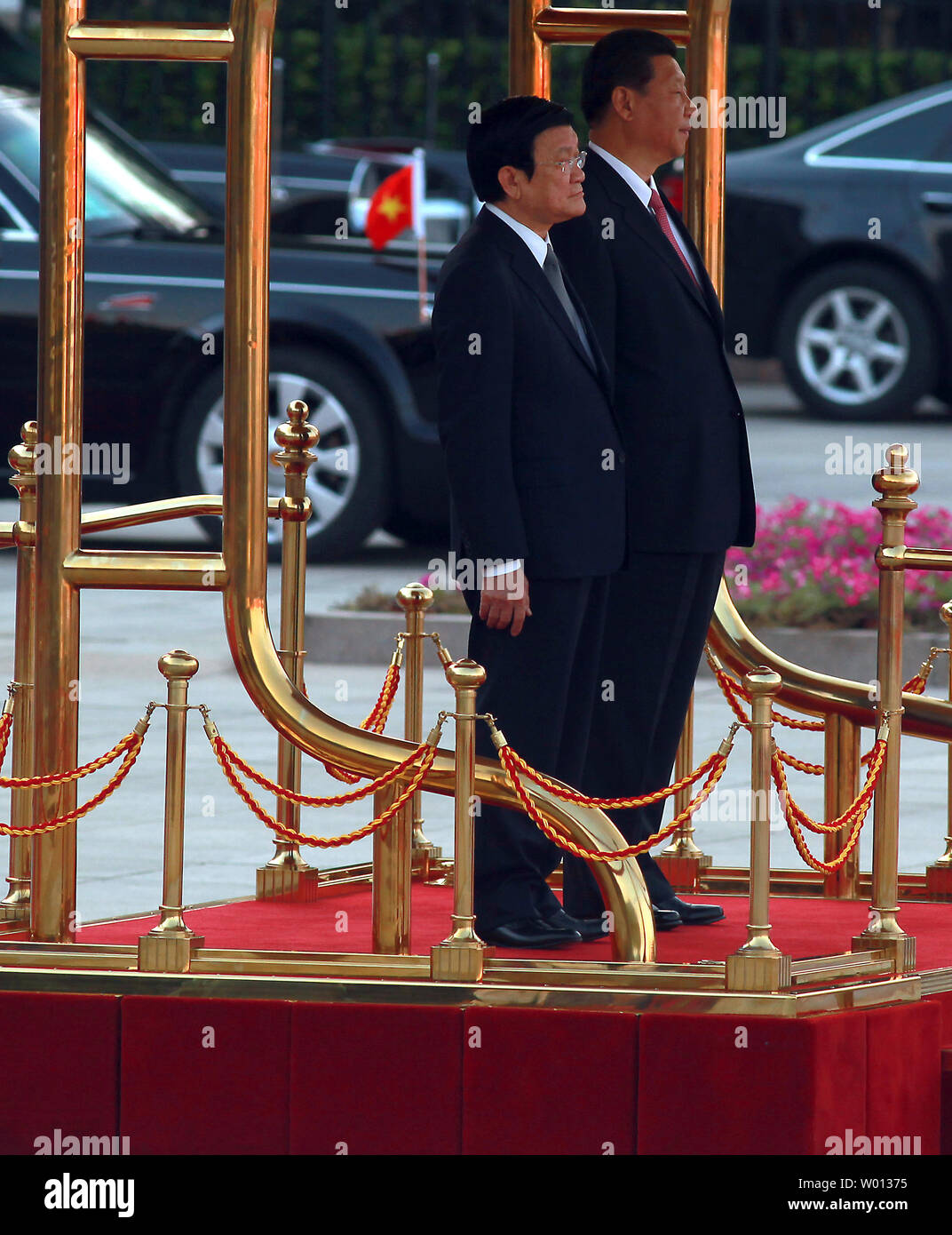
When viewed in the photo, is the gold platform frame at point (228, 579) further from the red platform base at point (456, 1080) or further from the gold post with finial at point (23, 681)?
the gold post with finial at point (23, 681)

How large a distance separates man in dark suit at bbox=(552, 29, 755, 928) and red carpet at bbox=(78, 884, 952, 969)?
0.22 metres

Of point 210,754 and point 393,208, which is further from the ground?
point 393,208

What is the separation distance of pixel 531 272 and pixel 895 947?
152cm

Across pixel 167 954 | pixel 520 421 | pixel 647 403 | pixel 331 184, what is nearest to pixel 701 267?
A: pixel 647 403

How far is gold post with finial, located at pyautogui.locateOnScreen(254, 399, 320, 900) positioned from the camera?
6574mm

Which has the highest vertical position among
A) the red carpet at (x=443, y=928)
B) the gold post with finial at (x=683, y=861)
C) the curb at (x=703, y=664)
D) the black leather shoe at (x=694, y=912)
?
the curb at (x=703, y=664)

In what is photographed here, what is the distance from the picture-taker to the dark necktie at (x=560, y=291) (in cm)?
567

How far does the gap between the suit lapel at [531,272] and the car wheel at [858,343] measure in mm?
12678

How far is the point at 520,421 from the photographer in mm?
5539

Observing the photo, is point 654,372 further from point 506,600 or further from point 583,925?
point 583,925

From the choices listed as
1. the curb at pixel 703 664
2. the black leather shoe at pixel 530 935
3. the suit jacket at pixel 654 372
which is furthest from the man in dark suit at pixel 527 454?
the curb at pixel 703 664

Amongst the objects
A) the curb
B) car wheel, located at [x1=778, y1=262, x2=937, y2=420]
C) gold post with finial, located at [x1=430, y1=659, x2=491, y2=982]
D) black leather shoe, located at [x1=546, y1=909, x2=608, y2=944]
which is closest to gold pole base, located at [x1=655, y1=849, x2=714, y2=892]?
black leather shoe, located at [x1=546, y1=909, x2=608, y2=944]

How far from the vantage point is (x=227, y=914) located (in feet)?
20.5
